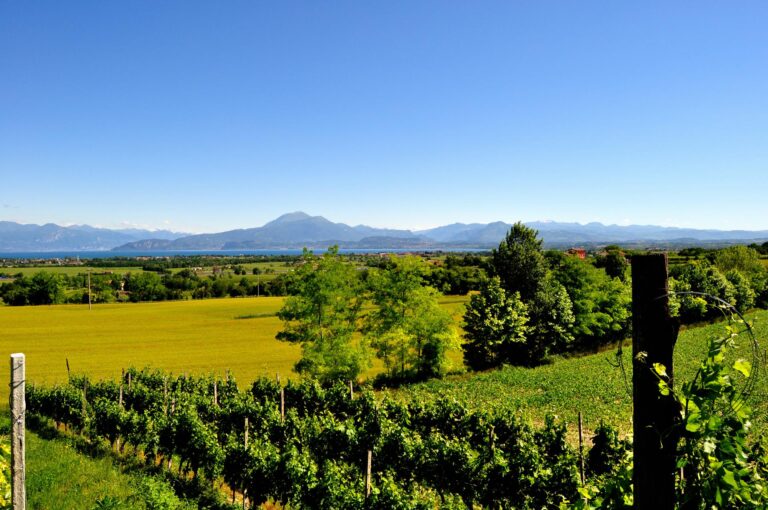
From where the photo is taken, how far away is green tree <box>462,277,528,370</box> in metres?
37.2

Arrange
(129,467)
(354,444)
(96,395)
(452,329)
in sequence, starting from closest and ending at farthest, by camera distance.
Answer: (354,444) < (129,467) < (96,395) < (452,329)

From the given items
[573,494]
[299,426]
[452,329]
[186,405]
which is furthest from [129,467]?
[452,329]

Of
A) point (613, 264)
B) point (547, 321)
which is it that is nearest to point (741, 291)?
point (613, 264)

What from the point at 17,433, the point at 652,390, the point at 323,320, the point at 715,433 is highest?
the point at 652,390

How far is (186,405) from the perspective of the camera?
16.5 meters

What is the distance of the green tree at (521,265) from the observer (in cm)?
4159

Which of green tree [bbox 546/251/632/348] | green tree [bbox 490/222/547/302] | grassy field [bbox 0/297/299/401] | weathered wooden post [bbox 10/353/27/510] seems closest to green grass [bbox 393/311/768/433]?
green tree [bbox 546/251/632/348]

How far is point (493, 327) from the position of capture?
36.9 m

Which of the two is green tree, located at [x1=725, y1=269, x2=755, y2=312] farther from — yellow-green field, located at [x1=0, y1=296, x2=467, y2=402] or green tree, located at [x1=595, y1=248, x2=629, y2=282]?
yellow-green field, located at [x1=0, y1=296, x2=467, y2=402]

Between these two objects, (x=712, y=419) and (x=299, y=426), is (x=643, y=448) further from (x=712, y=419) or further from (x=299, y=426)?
(x=299, y=426)

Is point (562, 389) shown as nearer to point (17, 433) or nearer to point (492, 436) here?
point (492, 436)

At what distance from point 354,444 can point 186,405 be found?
7.02m

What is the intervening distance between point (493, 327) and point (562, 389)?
28.2 feet

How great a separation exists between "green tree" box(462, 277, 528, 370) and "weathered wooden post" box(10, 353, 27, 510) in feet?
110
